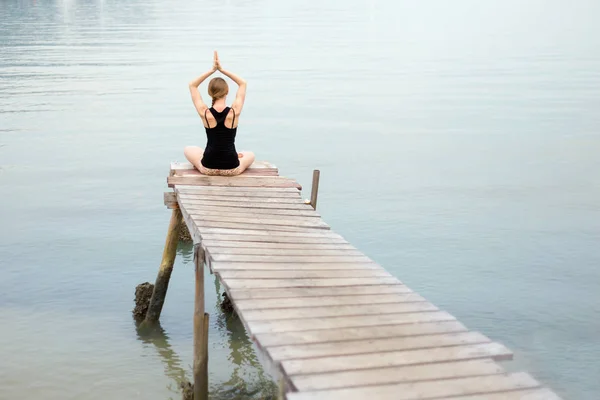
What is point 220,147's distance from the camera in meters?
12.1

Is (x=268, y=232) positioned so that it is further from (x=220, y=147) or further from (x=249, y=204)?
(x=220, y=147)

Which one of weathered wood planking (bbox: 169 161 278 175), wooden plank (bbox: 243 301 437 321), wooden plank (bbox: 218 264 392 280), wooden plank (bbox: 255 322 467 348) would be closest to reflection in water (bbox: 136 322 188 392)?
weathered wood planking (bbox: 169 161 278 175)

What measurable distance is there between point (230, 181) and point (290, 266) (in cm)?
330

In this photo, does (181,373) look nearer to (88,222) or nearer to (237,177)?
(237,177)

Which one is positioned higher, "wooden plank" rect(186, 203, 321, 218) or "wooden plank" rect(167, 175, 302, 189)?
"wooden plank" rect(167, 175, 302, 189)

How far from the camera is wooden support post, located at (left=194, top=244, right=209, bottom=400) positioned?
8945mm

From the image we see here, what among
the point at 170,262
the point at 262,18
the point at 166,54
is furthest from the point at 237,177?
the point at 262,18

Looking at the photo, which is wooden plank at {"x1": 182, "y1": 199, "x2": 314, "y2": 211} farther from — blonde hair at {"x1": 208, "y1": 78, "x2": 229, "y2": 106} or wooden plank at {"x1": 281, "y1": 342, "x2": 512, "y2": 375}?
wooden plank at {"x1": 281, "y1": 342, "x2": 512, "y2": 375}

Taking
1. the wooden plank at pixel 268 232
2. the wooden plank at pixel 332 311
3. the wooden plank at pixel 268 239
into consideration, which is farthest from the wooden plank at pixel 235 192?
the wooden plank at pixel 332 311

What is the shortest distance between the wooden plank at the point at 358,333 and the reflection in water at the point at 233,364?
286 cm

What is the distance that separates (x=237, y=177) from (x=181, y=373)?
2.70 m

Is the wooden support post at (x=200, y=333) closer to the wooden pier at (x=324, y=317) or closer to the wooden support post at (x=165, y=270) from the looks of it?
the wooden pier at (x=324, y=317)

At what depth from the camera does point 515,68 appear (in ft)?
136

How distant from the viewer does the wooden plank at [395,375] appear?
6.25 meters
